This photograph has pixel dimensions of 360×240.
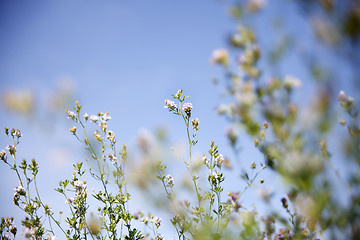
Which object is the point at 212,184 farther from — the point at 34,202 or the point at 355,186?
the point at 34,202

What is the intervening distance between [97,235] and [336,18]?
3345 millimetres

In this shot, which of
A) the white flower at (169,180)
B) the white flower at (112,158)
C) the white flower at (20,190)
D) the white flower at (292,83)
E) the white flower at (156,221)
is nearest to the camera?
the white flower at (292,83)

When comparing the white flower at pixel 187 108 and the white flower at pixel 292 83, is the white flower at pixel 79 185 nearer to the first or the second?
the white flower at pixel 187 108

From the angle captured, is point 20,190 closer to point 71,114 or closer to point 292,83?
point 71,114

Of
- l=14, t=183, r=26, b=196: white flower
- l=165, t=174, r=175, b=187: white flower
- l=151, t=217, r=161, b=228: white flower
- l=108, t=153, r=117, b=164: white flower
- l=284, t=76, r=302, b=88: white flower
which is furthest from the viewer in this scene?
l=151, t=217, r=161, b=228: white flower

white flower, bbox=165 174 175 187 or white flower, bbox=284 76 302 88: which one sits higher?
white flower, bbox=165 174 175 187

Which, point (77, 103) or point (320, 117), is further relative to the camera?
point (77, 103)

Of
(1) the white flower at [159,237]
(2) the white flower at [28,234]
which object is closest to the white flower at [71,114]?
(2) the white flower at [28,234]

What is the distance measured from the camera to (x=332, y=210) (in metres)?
1.22

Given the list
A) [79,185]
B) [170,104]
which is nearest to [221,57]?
[170,104]

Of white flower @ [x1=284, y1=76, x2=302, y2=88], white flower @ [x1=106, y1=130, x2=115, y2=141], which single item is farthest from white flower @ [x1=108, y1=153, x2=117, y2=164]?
white flower @ [x1=284, y1=76, x2=302, y2=88]

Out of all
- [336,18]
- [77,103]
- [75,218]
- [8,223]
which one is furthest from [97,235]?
[336,18]

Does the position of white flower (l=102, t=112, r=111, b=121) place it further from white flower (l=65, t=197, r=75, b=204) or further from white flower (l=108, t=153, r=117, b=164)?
white flower (l=65, t=197, r=75, b=204)

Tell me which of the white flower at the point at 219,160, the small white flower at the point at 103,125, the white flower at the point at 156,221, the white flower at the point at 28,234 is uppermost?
the small white flower at the point at 103,125
